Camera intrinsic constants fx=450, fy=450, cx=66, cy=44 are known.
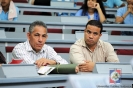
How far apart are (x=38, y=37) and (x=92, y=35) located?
645 millimetres

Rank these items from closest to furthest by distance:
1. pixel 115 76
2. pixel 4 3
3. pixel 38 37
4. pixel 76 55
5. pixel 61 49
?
pixel 115 76 < pixel 38 37 < pixel 76 55 < pixel 61 49 < pixel 4 3

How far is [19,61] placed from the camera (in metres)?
3.72

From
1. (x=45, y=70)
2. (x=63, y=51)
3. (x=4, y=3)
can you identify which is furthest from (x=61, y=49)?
(x=45, y=70)

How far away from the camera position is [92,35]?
4.66 metres

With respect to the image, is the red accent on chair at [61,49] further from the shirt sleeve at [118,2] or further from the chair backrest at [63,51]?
the shirt sleeve at [118,2]

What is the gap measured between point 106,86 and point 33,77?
1.72 ft

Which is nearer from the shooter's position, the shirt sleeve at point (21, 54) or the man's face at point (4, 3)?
the shirt sleeve at point (21, 54)

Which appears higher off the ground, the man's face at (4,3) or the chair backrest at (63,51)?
the man's face at (4,3)

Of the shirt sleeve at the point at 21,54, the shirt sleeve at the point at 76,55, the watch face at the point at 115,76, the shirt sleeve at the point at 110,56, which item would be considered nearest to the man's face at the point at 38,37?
the shirt sleeve at the point at 21,54

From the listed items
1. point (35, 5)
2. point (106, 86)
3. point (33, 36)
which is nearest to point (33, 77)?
point (106, 86)

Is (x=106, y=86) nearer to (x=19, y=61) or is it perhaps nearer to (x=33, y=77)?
(x=33, y=77)

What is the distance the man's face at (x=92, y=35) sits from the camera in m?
4.66

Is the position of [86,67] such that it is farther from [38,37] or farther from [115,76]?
[115,76]

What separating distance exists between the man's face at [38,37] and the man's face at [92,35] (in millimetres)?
559
